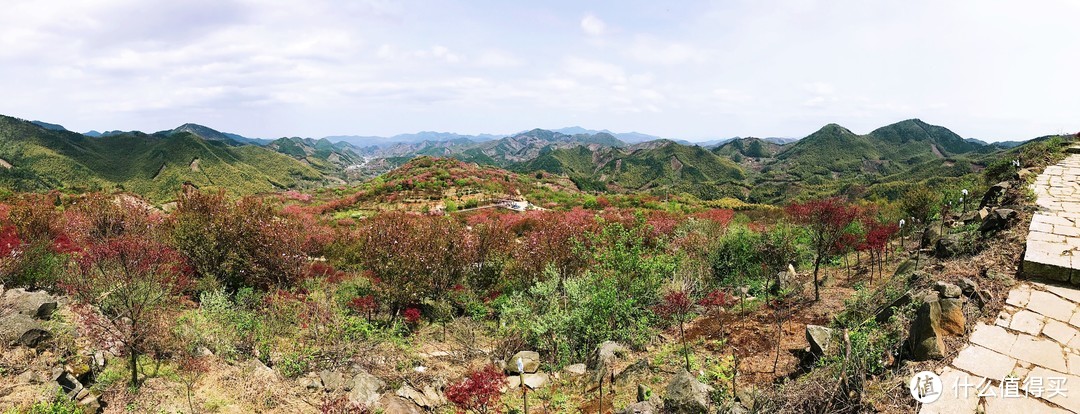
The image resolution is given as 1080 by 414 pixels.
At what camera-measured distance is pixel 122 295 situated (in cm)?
593

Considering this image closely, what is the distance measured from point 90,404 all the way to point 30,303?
3.43m

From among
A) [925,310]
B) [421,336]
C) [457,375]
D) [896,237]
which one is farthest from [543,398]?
[896,237]

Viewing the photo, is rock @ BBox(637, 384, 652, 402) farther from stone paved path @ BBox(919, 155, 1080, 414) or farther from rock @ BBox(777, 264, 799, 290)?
rock @ BBox(777, 264, 799, 290)

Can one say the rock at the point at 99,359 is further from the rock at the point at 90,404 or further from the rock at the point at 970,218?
the rock at the point at 970,218

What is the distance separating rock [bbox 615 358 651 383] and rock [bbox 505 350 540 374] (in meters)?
1.77

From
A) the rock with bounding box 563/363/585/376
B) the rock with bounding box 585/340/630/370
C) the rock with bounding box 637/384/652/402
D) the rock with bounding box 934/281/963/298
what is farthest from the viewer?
the rock with bounding box 563/363/585/376

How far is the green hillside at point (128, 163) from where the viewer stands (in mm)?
114500

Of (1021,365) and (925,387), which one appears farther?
(1021,365)

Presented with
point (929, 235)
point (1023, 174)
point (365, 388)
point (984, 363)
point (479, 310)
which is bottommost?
point (479, 310)

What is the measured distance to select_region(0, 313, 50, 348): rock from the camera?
5.87 metres

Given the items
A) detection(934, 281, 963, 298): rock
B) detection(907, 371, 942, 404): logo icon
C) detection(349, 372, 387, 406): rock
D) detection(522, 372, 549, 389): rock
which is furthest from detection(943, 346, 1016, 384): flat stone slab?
detection(349, 372, 387, 406): rock

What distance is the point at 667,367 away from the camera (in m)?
7.17

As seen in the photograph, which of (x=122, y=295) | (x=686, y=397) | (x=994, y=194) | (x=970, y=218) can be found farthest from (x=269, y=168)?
(x=994, y=194)

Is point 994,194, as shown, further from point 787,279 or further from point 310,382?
point 310,382
